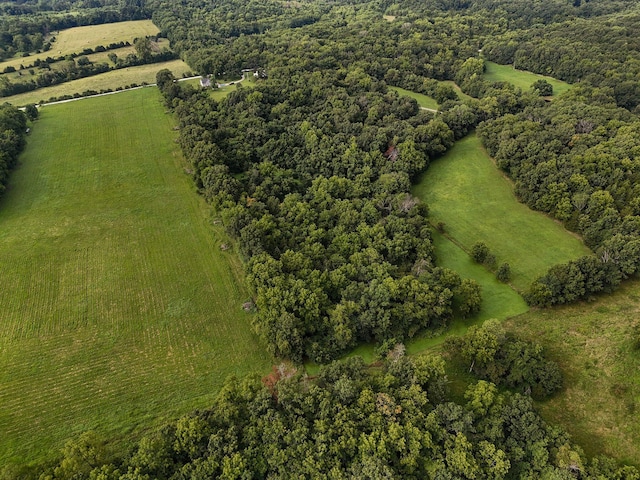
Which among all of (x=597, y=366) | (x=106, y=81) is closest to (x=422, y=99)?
(x=597, y=366)

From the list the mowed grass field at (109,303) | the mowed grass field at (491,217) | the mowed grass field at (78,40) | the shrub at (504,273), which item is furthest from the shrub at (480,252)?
the mowed grass field at (78,40)

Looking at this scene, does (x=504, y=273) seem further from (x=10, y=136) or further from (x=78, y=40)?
(x=78, y=40)

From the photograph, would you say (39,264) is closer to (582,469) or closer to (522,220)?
(582,469)

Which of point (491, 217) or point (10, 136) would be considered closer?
point (491, 217)

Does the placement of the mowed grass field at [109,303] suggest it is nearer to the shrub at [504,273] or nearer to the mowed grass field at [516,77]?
the shrub at [504,273]

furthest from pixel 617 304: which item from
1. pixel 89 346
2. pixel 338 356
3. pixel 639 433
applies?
pixel 89 346

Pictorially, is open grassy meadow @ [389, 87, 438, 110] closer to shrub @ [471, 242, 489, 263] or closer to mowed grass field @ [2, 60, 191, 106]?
shrub @ [471, 242, 489, 263]

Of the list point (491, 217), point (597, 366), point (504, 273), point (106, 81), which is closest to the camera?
point (597, 366)
